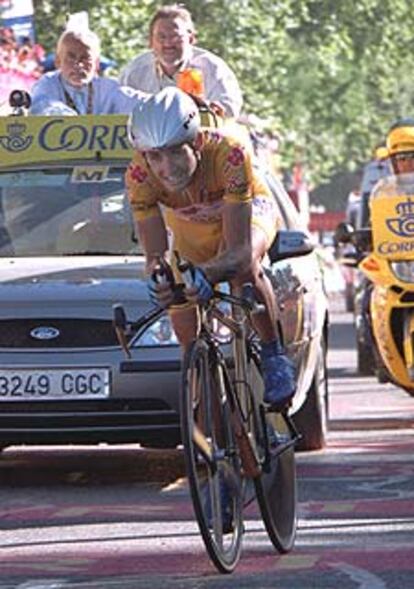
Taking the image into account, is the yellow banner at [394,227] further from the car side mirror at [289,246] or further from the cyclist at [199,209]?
the cyclist at [199,209]

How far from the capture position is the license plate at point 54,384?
1209cm

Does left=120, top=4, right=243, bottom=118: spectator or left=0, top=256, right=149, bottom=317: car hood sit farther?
left=120, top=4, right=243, bottom=118: spectator

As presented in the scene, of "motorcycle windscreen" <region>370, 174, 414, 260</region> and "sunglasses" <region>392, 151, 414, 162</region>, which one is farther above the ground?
"sunglasses" <region>392, 151, 414, 162</region>

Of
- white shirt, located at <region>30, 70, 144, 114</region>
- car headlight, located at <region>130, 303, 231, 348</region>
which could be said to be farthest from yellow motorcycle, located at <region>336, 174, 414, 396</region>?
car headlight, located at <region>130, 303, 231, 348</region>

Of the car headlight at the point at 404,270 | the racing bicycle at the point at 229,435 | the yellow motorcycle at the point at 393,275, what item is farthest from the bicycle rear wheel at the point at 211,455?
the car headlight at the point at 404,270

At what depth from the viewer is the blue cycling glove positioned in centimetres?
926

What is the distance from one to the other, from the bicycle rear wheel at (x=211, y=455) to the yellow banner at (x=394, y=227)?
609 cm

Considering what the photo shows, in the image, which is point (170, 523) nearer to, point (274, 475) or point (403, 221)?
point (274, 475)

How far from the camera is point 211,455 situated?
9305mm

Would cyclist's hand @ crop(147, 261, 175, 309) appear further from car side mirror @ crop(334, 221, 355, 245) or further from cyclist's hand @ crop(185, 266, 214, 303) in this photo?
car side mirror @ crop(334, 221, 355, 245)

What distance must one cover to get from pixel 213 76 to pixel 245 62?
1534 inches

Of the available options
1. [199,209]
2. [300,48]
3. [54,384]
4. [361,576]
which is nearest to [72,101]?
[54,384]

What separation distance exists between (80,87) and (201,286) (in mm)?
5755

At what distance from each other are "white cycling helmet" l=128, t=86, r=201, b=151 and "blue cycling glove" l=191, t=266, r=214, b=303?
1.50 ft
